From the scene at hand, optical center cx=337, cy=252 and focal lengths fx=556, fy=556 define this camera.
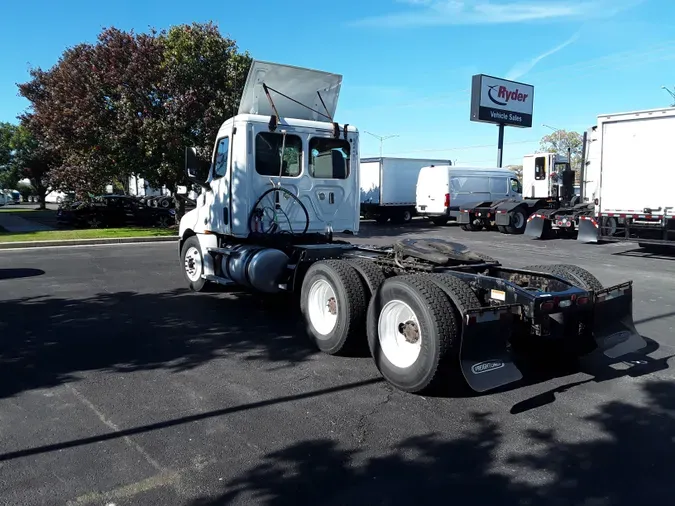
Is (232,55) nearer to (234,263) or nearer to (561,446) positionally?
(234,263)

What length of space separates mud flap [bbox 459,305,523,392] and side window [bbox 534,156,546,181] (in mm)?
19203

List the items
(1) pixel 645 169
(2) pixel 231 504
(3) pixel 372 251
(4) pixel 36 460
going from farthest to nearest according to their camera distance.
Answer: (1) pixel 645 169 < (3) pixel 372 251 < (4) pixel 36 460 < (2) pixel 231 504

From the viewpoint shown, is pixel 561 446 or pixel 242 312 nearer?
pixel 561 446

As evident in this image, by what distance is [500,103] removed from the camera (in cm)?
3225

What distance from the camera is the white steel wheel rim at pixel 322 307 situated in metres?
5.99

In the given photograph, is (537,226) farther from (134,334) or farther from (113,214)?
(113,214)

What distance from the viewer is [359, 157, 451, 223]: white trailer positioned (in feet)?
91.6

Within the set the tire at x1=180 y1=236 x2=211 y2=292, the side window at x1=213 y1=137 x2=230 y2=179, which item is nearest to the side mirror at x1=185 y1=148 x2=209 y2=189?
the side window at x1=213 y1=137 x2=230 y2=179

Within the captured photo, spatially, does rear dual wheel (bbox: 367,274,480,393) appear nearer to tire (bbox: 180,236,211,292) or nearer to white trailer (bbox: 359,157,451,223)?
tire (bbox: 180,236,211,292)

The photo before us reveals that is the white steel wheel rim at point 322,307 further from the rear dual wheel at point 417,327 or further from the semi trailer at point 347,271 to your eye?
the rear dual wheel at point 417,327

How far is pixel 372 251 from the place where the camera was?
282 inches

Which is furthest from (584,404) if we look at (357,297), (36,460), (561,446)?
(36,460)

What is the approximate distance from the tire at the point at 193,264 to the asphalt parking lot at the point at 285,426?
2094 millimetres

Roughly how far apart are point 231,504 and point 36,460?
1.43 metres
